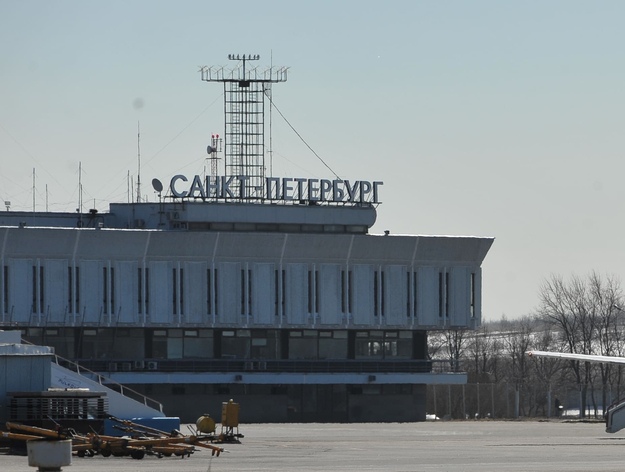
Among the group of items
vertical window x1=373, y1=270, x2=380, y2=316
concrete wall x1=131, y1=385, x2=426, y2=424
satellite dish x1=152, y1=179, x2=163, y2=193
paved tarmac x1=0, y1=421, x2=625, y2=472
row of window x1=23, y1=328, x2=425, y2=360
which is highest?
satellite dish x1=152, y1=179, x2=163, y2=193

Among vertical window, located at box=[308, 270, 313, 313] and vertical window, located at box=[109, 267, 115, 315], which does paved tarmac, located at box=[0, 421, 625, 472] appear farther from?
vertical window, located at box=[308, 270, 313, 313]

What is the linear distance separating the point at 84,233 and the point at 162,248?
6023 millimetres

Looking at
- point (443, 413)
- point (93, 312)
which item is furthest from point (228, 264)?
point (443, 413)

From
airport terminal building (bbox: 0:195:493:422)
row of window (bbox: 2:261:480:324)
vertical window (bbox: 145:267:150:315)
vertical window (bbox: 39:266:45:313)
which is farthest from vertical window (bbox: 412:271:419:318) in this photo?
vertical window (bbox: 39:266:45:313)

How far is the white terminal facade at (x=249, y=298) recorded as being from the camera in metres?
98.6

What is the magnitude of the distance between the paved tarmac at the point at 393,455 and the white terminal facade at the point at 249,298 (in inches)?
1311

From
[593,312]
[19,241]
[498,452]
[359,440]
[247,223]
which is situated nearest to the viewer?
[498,452]

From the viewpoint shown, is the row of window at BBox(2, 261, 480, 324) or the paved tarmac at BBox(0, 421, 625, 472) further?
the row of window at BBox(2, 261, 480, 324)

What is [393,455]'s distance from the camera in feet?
162

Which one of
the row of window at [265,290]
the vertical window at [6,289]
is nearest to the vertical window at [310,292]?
the row of window at [265,290]

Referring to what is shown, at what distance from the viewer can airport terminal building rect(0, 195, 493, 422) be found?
98.6m

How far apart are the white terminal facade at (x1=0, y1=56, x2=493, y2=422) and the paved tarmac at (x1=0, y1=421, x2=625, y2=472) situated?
109 feet

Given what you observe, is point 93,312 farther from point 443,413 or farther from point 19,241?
point 443,413

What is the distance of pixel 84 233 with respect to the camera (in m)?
97.5
